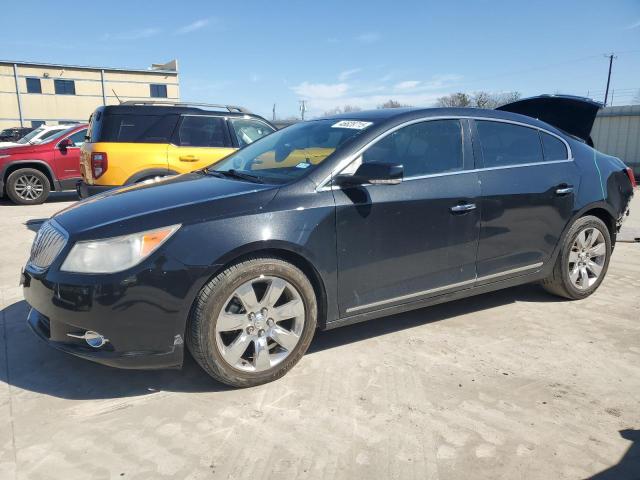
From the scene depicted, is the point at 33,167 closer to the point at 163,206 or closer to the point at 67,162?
the point at 67,162

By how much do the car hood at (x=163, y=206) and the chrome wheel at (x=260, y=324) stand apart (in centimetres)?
47

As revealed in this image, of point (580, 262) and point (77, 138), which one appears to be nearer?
point (580, 262)

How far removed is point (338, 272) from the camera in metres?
3.19

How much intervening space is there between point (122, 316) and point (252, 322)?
2.36 feet

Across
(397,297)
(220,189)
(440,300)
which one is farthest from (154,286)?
(440,300)

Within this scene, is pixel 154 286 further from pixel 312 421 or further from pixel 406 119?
pixel 406 119

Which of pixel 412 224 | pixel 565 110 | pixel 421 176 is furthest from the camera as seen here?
pixel 565 110

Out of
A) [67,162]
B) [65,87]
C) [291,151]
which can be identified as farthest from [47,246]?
[65,87]

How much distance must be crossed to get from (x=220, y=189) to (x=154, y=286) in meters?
0.81

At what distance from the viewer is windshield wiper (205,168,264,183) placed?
3421 millimetres

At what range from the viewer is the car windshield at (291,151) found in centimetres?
340

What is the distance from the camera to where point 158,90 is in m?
48.8

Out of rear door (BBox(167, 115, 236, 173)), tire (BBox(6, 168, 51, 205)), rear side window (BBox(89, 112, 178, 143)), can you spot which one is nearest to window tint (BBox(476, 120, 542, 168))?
rear door (BBox(167, 115, 236, 173))

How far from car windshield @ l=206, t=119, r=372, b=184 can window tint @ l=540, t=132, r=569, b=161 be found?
1.69 meters
